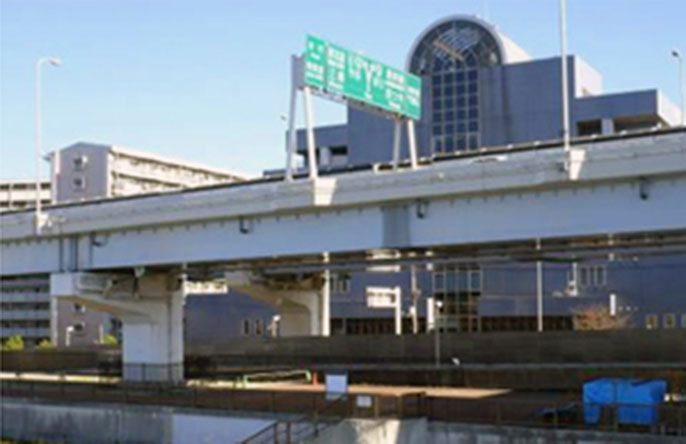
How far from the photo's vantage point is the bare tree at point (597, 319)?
72.8 m

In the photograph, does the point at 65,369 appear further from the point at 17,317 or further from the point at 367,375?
the point at 17,317

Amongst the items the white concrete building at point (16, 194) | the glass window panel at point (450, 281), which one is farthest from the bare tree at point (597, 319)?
the white concrete building at point (16, 194)

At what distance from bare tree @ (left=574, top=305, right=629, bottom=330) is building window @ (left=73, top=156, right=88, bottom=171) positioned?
7215cm

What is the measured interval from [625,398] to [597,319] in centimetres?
4350

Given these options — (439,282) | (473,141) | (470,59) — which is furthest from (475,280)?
(470,59)

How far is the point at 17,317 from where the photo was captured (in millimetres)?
126750

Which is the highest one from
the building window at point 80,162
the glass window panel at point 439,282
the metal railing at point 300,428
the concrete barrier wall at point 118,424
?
the building window at point 80,162

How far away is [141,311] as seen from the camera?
48.0 m

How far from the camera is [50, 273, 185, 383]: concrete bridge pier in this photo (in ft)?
154

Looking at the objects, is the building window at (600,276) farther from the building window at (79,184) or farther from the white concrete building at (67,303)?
the building window at (79,184)

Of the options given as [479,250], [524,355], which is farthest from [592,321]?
[479,250]

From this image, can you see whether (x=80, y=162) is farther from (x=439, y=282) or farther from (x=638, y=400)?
(x=638, y=400)

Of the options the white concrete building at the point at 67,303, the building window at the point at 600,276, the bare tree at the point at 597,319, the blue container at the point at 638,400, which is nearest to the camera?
the blue container at the point at 638,400

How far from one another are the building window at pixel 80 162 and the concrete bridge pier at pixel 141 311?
8118 centimetres
